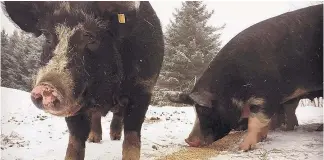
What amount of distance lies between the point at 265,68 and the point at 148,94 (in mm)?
877

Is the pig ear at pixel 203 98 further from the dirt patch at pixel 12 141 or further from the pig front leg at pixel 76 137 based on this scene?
the dirt patch at pixel 12 141

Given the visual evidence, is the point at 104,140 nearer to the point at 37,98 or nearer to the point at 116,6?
the point at 116,6

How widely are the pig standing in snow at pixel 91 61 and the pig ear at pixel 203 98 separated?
14.9 inches

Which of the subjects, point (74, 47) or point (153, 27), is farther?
point (153, 27)

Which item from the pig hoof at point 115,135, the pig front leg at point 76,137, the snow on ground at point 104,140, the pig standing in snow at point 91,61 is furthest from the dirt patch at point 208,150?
the pig hoof at point 115,135

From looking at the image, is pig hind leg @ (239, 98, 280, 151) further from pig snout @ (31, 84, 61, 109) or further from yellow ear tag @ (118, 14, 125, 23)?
pig snout @ (31, 84, 61, 109)

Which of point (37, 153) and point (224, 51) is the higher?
point (224, 51)

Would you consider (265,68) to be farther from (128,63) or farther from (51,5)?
(51,5)

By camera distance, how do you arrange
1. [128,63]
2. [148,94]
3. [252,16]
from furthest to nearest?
[252,16], [148,94], [128,63]

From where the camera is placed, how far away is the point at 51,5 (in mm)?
1852

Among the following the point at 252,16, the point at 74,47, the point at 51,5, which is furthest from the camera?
the point at 252,16

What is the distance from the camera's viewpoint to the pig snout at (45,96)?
4.87ft

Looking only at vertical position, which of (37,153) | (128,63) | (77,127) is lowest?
(37,153)

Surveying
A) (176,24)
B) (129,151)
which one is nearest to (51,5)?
(129,151)
